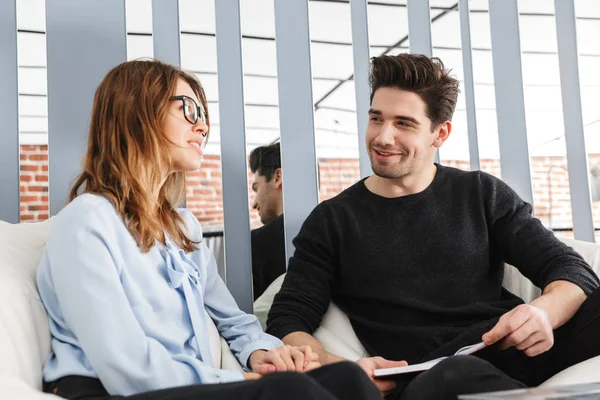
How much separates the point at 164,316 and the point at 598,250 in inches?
43.3

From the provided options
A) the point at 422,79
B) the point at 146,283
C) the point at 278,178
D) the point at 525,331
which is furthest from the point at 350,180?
the point at 146,283

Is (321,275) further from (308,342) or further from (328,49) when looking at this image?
(328,49)

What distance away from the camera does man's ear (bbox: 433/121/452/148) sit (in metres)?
1.79

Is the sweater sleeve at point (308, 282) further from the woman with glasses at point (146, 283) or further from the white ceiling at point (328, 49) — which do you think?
the white ceiling at point (328, 49)

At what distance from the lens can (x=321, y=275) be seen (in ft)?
5.27

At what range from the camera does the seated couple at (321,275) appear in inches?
42.9

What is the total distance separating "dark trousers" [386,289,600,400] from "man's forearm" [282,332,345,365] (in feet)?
0.60

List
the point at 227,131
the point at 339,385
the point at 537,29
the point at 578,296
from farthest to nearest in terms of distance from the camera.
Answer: the point at 537,29 → the point at 227,131 → the point at 578,296 → the point at 339,385

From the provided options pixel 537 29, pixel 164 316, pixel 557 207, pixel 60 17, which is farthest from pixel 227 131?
pixel 557 207

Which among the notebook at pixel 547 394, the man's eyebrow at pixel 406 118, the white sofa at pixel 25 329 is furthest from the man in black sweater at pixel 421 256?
the notebook at pixel 547 394

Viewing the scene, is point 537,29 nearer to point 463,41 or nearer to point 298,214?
point 463,41

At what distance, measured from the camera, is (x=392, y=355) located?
1536mm

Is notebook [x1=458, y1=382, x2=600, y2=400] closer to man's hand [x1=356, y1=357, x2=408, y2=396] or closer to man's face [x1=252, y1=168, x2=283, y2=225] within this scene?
man's hand [x1=356, y1=357, x2=408, y2=396]

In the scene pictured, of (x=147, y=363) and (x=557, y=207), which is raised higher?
(x=557, y=207)
